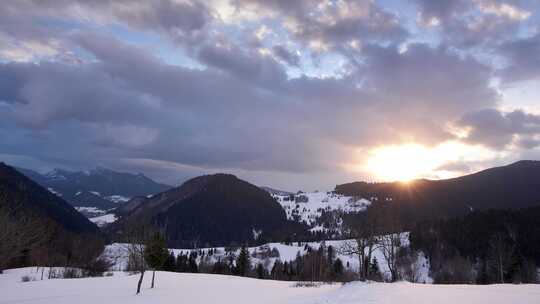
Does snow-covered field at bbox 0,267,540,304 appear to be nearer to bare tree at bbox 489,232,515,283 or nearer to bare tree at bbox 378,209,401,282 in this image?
bare tree at bbox 378,209,401,282

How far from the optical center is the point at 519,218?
18975cm

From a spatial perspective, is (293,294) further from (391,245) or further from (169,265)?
(169,265)

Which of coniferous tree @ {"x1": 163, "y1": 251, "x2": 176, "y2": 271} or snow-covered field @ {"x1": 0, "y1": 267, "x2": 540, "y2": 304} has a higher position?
snow-covered field @ {"x1": 0, "y1": 267, "x2": 540, "y2": 304}

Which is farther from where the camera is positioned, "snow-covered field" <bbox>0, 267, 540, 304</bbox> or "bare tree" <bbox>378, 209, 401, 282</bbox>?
"bare tree" <bbox>378, 209, 401, 282</bbox>

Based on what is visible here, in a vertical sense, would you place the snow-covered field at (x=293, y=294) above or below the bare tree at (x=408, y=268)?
above

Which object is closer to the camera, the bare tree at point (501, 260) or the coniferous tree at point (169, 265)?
the bare tree at point (501, 260)

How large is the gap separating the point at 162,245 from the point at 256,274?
9558 centimetres

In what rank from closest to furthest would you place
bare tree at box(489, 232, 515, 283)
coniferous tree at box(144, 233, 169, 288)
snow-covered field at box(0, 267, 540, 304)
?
snow-covered field at box(0, 267, 540, 304)
coniferous tree at box(144, 233, 169, 288)
bare tree at box(489, 232, 515, 283)

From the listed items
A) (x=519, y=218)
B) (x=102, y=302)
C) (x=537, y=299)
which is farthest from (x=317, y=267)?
(x=537, y=299)

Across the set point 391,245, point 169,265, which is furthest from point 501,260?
point 169,265

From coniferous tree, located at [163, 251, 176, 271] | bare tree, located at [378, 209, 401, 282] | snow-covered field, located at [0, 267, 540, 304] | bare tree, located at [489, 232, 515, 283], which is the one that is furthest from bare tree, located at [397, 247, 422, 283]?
coniferous tree, located at [163, 251, 176, 271]

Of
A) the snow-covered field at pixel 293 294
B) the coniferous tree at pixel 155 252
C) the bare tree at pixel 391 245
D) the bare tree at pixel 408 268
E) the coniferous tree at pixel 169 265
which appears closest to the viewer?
the snow-covered field at pixel 293 294

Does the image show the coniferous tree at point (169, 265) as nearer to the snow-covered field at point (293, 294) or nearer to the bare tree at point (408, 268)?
the snow-covered field at point (293, 294)

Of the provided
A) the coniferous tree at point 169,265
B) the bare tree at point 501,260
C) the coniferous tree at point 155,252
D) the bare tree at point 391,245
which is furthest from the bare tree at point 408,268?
the coniferous tree at point 169,265
